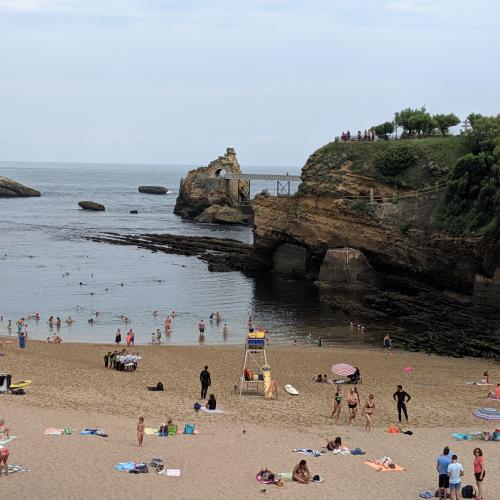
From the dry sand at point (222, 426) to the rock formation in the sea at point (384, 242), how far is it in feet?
36.5

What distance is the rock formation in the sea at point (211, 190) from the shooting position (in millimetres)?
106750

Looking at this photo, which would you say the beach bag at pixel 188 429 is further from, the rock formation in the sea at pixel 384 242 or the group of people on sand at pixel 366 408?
the rock formation in the sea at pixel 384 242

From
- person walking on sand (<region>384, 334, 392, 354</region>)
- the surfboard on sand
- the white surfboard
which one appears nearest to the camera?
the surfboard on sand

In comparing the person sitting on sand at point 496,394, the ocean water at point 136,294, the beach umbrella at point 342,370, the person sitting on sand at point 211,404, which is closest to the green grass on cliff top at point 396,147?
the ocean water at point 136,294

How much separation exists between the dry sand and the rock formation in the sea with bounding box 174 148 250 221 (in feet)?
235

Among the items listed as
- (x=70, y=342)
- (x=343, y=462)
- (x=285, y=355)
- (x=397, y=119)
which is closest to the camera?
(x=343, y=462)

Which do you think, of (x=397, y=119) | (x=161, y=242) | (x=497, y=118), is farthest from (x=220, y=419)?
(x=161, y=242)

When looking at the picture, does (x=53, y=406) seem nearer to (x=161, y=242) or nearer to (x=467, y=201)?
(x=467, y=201)

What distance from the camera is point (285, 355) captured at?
3550cm

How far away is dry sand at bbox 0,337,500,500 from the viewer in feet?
57.2

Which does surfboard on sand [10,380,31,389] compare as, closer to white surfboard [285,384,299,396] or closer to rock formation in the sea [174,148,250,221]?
white surfboard [285,384,299,396]

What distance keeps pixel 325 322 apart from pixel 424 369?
434 inches

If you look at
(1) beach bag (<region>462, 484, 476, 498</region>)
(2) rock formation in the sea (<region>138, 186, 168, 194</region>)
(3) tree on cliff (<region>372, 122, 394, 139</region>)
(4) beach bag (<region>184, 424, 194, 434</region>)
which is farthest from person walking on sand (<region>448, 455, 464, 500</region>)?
(2) rock formation in the sea (<region>138, 186, 168, 194</region>)

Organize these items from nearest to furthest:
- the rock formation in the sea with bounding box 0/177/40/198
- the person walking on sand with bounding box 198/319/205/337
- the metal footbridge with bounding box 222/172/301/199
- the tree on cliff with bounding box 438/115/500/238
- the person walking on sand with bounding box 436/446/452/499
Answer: the person walking on sand with bounding box 436/446/452/499
the person walking on sand with bounding box 198/319/205/337
the tree on cliff with bounding box 438/115/500/238
the metal footbridge with bounding box 222/172/301/199
the rock formation in the sea with bounding box 0/177/40/198
